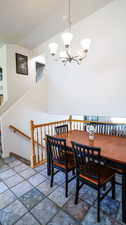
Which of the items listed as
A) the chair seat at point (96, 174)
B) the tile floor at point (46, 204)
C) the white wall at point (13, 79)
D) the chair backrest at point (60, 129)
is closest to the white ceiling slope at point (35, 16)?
the white wall at point (13, 79)

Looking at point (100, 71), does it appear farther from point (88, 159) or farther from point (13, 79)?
point (13, 79)

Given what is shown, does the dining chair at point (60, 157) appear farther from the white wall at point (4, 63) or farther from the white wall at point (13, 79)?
the white wall at point (4, 63)

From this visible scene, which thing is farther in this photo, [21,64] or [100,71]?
[21,64]

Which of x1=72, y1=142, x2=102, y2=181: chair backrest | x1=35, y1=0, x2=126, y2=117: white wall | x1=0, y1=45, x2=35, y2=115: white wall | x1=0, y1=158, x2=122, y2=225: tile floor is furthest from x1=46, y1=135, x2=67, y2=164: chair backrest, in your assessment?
x1=0, y1=45, x2=35, y2=115: white wall

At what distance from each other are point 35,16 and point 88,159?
13.2 ft

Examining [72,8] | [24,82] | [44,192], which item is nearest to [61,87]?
[24,82]

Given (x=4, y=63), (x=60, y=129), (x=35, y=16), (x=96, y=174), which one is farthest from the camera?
(x=4, y=63)

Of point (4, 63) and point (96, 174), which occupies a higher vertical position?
point (4, 63)

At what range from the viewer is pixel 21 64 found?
5.10 metres

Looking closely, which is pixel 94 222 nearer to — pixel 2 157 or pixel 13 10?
pixel 2 157

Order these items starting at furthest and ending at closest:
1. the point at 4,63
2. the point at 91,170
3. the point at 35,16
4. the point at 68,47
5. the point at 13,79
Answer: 1. the point at 13,79
2. the point at 4,63
3. the point at 35,16
4. the point at 68,47
5. the point at 91,170

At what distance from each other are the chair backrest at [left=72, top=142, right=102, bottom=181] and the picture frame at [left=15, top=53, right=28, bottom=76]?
4.59 meters

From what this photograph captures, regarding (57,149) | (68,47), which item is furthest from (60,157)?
(68,47)

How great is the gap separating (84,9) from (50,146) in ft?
12.6
